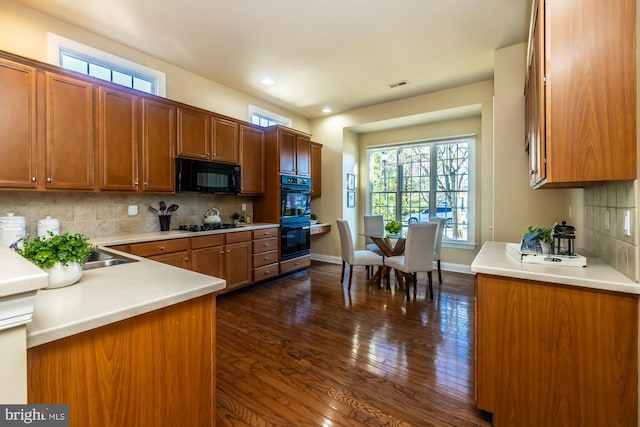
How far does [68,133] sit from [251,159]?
2.14 m

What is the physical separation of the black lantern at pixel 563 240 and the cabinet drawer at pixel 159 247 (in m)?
3.27

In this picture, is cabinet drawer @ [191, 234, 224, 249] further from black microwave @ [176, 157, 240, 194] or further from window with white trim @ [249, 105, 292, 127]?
window with white trim @ [249, 105, 292, 127]

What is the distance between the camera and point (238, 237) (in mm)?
3824

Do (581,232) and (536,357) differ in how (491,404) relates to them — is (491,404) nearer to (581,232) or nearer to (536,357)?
(536,357)

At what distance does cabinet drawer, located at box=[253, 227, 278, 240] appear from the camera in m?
4.08

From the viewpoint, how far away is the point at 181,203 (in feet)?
12.5

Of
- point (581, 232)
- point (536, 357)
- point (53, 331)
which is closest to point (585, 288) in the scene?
point (536, 357)

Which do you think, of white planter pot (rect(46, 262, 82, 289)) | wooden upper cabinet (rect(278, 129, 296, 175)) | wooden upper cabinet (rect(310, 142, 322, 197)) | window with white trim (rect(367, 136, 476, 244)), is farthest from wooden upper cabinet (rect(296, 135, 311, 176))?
white planter pot (rect(46, 262, 82, 289))

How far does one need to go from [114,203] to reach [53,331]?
2870 millimetres

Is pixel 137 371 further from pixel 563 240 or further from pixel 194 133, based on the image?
pixel 194 133

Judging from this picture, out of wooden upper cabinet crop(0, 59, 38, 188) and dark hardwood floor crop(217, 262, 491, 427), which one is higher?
wooden upper cabinet crop(0, 59, 38, 188)

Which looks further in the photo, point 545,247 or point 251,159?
point 251,159

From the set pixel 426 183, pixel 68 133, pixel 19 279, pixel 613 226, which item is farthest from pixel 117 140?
A: pixel 426 183

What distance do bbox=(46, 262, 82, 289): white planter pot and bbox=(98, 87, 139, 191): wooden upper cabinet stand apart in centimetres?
199
